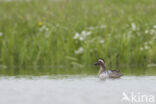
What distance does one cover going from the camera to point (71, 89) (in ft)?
36.4

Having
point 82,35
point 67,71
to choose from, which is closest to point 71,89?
point 67,71

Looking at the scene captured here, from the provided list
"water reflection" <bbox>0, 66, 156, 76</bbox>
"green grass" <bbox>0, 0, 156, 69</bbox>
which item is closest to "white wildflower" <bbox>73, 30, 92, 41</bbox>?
"green grass" <bbox>0, 0, 156, 69</bbox>

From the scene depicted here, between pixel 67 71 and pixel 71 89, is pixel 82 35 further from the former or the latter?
pixel 71 89

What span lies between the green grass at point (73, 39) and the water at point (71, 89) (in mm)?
3247

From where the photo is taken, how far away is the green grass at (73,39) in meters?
16.3

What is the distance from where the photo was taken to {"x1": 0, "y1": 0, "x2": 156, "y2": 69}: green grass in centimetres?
1631

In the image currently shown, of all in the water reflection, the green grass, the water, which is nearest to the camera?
the water

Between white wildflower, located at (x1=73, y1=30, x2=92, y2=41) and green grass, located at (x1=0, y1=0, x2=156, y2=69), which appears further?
white wildflower, located at (x1=73, y1=30, x2=92, y2=41)

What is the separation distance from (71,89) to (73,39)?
19.6 feet

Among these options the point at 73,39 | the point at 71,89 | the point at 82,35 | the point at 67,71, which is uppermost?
the point at 82,35

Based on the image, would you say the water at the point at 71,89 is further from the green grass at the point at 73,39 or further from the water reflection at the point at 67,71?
the green grass at the point at 73,39

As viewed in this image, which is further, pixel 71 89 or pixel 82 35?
pixel 82 35

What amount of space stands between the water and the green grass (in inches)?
128

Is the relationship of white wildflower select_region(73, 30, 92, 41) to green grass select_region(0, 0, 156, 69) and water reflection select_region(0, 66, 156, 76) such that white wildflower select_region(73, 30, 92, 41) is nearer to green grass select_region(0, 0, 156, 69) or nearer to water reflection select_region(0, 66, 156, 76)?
green grass select_region(0, 0, 156, 69)
